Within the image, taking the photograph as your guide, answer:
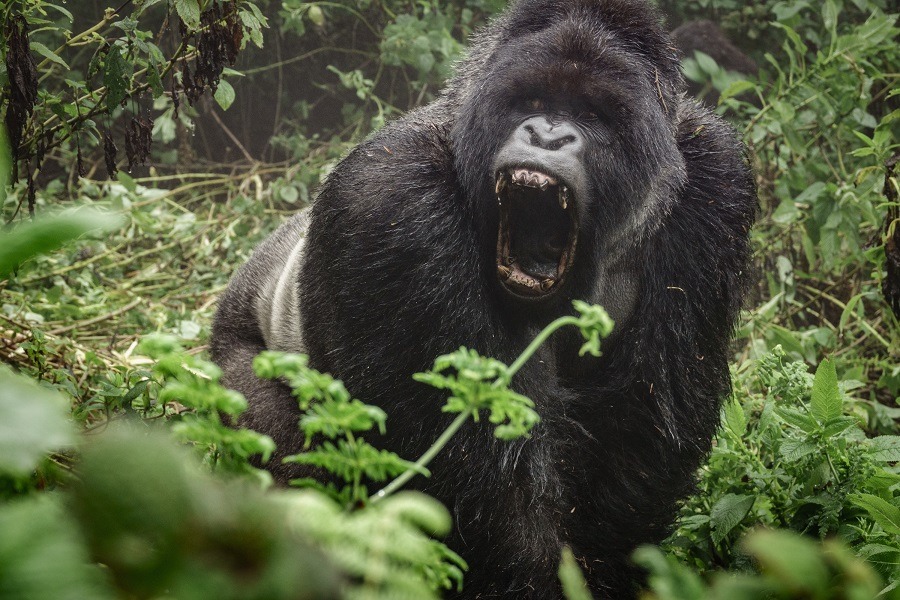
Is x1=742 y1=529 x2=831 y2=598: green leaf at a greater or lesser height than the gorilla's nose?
greater

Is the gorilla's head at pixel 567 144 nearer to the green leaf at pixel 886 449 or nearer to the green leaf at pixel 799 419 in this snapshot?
the green leaf at pixel 799 419

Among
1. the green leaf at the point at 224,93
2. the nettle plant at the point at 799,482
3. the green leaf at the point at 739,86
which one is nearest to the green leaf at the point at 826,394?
the nettle plant at the point at 799,482

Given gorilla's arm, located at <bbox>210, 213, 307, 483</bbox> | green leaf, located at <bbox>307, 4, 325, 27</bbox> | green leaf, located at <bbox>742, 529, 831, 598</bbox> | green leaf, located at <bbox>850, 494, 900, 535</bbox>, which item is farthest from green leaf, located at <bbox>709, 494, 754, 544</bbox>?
green leaf, located at <bbox>307, 4, 325, 27</bbox>

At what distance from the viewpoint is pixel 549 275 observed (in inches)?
102

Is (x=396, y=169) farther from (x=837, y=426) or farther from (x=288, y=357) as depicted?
(x=288, y=357)

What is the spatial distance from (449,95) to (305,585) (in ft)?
8.31

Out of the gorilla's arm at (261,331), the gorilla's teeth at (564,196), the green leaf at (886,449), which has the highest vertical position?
the gorilla's teeth at (564,196)

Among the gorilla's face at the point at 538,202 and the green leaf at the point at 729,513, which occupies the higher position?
the gorilla's face at the point at 538,202

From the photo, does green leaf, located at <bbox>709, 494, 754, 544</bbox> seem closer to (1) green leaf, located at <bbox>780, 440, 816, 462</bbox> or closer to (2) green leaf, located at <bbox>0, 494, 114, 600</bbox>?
(1) green leaf, located at <bbox>780, 440, 816, 462</bbox>

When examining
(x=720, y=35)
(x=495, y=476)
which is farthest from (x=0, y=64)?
(x=720, y=35)

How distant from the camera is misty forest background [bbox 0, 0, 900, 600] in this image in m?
0.64

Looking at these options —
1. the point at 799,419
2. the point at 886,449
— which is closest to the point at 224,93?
the point at 799,419

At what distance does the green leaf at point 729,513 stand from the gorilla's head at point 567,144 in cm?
75

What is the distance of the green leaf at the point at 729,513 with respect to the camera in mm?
2547
